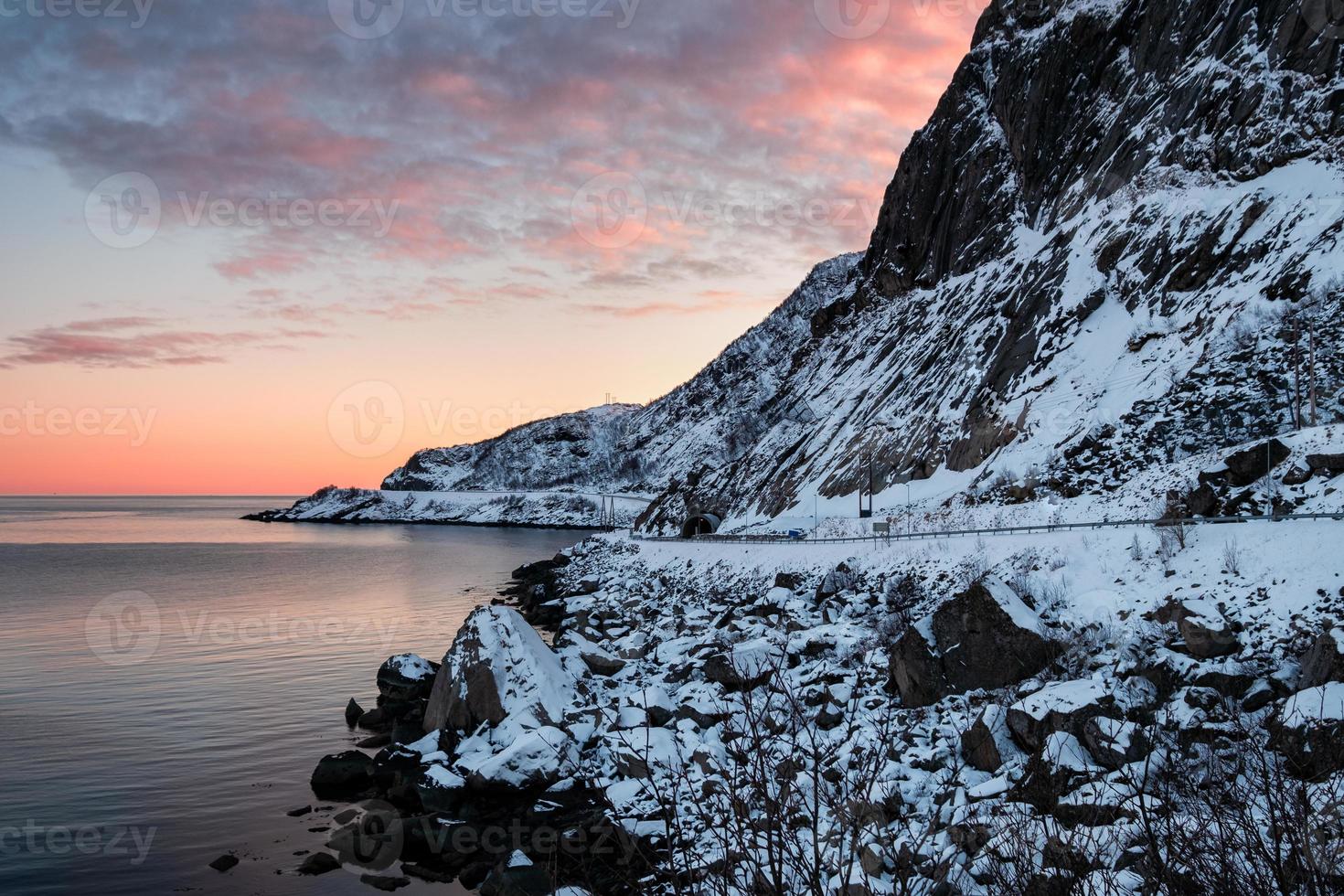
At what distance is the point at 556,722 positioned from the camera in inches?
719

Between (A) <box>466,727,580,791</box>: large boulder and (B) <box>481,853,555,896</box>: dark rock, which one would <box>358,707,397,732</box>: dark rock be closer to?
(A) <box>466,727,580,791</box>: large boulder

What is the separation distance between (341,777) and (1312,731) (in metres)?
17.1

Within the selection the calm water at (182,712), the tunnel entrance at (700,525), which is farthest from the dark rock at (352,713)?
the tunnel entrance at (700,525)

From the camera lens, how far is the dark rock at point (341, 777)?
56.3 ft

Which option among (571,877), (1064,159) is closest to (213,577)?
(571,877)

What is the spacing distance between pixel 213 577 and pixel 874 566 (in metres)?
56.8

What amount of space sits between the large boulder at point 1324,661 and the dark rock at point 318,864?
16.8m

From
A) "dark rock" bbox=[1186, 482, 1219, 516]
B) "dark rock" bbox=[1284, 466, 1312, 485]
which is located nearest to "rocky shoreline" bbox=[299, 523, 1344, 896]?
"dark rock" bbox=[1186, 482, 1219, 516]

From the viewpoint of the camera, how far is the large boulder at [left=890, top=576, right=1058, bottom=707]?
17.0 metres

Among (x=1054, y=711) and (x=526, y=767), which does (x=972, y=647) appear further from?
(x=526, y=767)

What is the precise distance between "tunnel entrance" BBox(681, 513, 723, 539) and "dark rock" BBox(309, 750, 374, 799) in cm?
4106

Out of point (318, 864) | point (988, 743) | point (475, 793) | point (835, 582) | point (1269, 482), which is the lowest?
point (318, 864)

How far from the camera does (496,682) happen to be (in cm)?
1891

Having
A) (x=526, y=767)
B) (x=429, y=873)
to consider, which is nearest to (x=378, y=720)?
(x=526, y=767)
